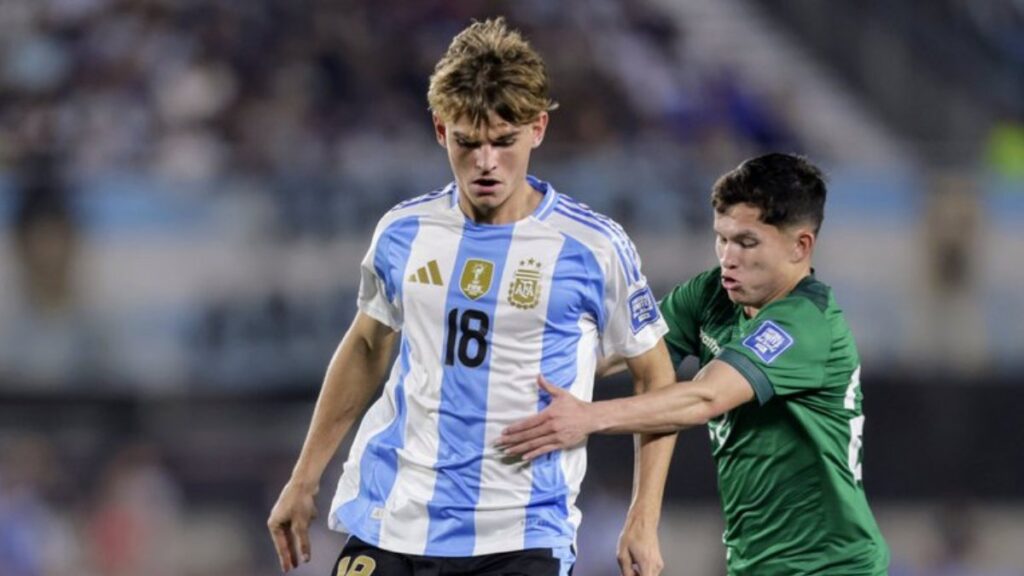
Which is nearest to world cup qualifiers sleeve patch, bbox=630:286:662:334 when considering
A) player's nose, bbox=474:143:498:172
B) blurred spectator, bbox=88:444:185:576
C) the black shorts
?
player's nose, bbox=474:143:498:172

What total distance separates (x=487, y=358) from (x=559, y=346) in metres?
0.19

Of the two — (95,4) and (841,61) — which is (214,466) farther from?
(841,61)

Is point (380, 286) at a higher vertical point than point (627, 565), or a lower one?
higher

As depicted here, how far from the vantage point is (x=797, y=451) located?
15.1 ft

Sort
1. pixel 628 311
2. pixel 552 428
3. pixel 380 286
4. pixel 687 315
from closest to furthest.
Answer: pixel 552 428
pixel 628 311
pixel 380 286
pixel 687 315

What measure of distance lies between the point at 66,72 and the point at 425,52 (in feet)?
8.17

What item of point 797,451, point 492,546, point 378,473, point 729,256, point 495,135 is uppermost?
point 495,135

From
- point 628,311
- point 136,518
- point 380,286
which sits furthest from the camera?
point 136,518

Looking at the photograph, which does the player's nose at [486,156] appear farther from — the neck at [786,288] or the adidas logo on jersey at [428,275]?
the neck at [786,288]

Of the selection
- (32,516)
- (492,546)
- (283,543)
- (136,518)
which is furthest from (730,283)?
(32,516)

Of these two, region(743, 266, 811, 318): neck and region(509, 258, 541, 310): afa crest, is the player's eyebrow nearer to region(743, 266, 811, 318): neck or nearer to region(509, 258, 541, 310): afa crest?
region(509, 258, 541, 310): afa crest

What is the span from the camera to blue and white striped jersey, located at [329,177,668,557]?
4285 mm

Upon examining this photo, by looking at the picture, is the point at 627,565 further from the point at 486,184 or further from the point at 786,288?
the point at 486,184

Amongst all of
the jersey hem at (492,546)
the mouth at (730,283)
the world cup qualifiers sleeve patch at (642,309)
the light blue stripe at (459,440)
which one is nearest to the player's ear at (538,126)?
the light blue stripe at (459,440)
